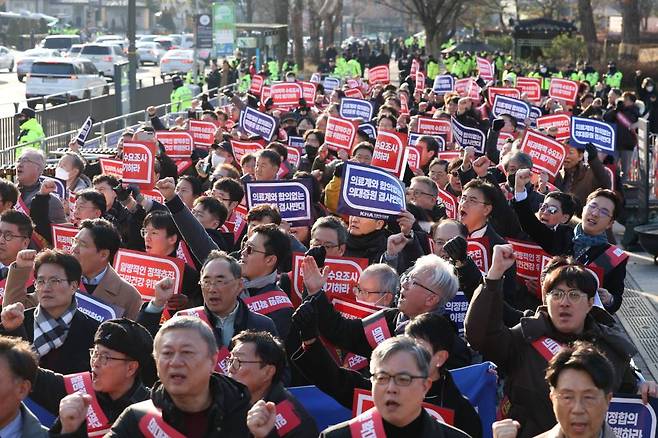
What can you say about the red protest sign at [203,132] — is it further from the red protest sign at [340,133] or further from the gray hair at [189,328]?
the gray hair at [189,328]

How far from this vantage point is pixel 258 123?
56.0 ft

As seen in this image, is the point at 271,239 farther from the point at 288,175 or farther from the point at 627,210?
the point at 627,210

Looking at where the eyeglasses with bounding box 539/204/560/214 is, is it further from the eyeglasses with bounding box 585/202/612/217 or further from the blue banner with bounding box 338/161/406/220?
the blue banner with bounding box 338/161/406/220

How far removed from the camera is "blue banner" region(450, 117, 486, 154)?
1602 cm

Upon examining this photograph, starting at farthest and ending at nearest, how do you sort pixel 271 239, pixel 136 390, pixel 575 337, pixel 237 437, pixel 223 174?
pixel 223 174 < pixel 271 239 < pixel 575 337 < pixel 136 390 < pixel 237 437

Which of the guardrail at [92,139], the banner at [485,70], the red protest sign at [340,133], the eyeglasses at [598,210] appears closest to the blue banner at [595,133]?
the red protest sign at [340,133]

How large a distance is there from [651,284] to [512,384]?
8.73 metres

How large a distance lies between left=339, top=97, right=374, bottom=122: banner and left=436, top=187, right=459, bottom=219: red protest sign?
26.3 ft

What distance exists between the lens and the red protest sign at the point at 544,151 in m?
13.1

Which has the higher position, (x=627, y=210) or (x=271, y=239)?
(x=271, y=239)

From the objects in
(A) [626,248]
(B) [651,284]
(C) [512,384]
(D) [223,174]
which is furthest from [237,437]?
(A) [626,248]

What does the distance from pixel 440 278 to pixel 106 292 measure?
205 centimetres

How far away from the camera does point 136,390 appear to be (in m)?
6.01

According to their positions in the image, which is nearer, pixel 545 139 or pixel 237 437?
pixel 237 437
